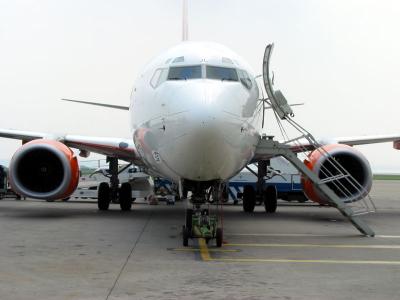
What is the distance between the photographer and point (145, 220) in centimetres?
1359

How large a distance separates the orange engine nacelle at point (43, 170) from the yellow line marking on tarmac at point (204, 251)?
17.4 feet

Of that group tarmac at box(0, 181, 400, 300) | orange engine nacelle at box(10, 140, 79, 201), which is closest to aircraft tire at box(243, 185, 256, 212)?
tarmac at box(0, 181, 400, 300)

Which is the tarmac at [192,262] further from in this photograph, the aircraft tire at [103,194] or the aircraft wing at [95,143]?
the aircraft tire at [103,194]

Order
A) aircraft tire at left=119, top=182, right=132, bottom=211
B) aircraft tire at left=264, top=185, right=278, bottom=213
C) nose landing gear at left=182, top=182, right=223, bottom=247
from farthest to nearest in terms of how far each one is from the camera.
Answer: aircraft tire at left=264, top=185, right=278, bottom=213
aircraft tire at left=119, top=182, right=132, bottom=211
nose landing gear at left=182, top=182, right=223, bottom=247

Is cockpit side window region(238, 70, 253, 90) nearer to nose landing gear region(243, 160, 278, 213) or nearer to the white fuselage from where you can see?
the white fuselage

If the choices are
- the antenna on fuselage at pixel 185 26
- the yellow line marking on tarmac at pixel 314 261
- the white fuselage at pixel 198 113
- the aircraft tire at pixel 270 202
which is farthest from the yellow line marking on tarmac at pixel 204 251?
the antenna on fuselage at pixel 185 26

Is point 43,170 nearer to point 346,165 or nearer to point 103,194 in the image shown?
point 103,194

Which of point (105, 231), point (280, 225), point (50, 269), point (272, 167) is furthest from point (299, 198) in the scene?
point (50, 269)

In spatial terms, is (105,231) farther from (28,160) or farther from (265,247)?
(28,160)

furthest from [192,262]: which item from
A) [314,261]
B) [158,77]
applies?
[158,77]

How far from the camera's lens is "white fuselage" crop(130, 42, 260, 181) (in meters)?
7.93

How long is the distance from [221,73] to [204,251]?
9.28ft

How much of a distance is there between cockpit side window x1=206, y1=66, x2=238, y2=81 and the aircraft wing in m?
5.21

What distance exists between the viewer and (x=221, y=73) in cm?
923
